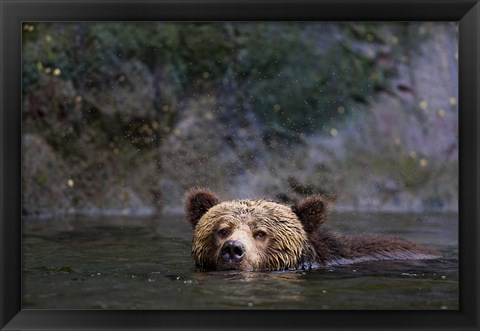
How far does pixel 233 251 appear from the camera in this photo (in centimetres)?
680

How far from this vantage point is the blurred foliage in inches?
453

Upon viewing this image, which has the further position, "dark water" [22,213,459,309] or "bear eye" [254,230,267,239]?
"bear eye" [254,230,267,239]

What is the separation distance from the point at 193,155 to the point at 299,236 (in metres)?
5.48

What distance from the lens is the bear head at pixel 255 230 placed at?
7094 millimetres

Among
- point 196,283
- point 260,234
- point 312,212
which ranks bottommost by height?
point 196,283

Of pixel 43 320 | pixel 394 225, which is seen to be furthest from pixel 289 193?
pixel 43 320

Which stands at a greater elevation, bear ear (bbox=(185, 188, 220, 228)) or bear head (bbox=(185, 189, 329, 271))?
bear ear (bbox=(185, 188, 220, 228))

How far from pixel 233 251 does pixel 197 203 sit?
0.93m

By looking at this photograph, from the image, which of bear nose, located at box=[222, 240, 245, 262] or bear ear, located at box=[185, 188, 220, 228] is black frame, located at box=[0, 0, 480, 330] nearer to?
bear nose, located at box=[222, 240, 245, 262]

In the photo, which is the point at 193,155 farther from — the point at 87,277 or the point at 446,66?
the point at 87,277

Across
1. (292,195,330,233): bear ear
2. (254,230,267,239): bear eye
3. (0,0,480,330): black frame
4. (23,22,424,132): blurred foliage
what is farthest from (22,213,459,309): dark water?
(23,22,424,132): blurred foliage

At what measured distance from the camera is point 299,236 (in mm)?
7426
